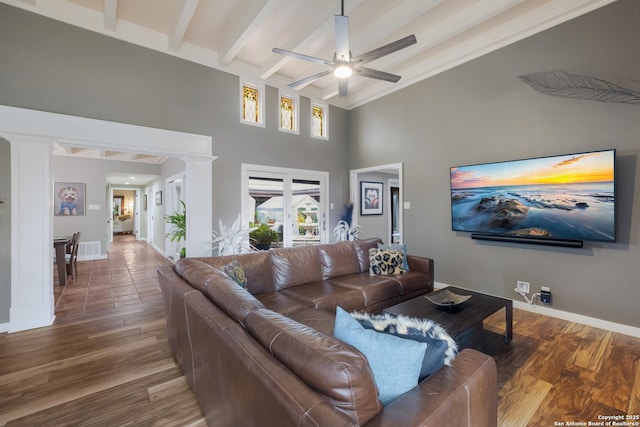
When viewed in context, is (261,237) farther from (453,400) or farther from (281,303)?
(453,400)

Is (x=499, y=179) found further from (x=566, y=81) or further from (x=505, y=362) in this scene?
(x=505, y=362)

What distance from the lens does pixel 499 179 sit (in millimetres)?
3627

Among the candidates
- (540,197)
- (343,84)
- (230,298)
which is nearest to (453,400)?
(230,298)

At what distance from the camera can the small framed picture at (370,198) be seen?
634cm

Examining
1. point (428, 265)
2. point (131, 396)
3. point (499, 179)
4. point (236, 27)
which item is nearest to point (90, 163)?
point (236, 27)

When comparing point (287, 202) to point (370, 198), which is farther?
point (370, 198)

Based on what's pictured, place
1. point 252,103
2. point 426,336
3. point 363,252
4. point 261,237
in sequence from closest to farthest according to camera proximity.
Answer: point 426,336 < point 363,252 < point 252,103 < point 261,237

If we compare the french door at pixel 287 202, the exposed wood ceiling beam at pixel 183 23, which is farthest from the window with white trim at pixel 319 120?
the exposed wood ceiling beam at pixel 183 23

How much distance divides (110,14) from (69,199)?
5.64 meters

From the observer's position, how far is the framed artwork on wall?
22.0 feet

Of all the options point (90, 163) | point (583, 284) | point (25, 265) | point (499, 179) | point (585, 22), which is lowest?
point (583, 284)

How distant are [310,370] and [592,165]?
12.1 ft

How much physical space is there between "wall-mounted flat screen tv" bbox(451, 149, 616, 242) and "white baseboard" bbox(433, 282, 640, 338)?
89 centimetres

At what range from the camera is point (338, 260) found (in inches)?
138
